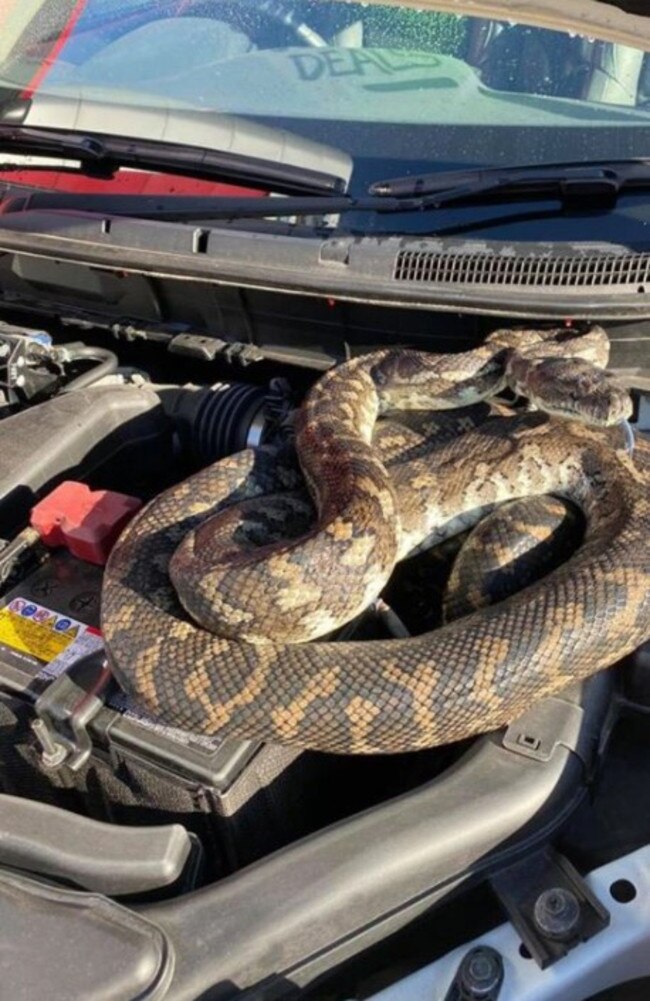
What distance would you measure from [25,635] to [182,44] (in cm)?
213

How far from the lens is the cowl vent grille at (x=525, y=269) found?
7.15ft

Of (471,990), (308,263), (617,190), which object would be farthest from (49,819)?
(617,190)

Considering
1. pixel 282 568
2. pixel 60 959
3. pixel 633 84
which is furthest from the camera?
pixel 633 84

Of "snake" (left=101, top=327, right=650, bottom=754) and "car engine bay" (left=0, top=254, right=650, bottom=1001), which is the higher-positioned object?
"snake" (left=101, top=327, right=650, bottom=754)

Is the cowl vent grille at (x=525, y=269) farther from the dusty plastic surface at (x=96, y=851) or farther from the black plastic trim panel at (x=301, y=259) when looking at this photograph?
the dusty plastic surface at (x=96, y=851)

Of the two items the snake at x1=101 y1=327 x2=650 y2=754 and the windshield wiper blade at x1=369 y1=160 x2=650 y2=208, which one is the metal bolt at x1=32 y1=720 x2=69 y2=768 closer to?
the snake at x1=101 y1=327 x2=650 y2=754

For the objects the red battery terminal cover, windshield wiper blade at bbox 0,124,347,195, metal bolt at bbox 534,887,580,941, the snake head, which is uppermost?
windshield wiper blade at bbox 0,124,347,195

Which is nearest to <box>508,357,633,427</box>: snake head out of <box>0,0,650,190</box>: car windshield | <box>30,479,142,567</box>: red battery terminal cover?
<box>0,0,650,190</box>: car windshield

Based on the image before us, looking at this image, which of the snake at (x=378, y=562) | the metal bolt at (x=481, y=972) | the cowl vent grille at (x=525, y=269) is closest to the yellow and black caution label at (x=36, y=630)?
the snake at (x=378, y=562)

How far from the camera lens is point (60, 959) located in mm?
1383

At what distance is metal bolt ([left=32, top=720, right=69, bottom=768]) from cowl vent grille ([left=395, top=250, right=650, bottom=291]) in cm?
136

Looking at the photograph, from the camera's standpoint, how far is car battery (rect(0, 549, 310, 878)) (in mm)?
1687

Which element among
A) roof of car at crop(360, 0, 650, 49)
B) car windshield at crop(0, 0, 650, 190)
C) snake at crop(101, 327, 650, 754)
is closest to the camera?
snake at crop(101, 327, 650, 754)

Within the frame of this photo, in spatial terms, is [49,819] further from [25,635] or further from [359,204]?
[359,204]
